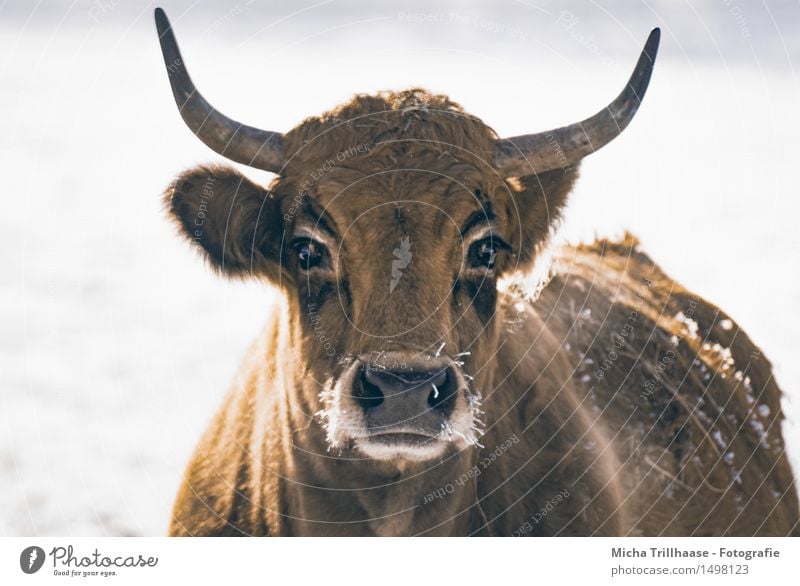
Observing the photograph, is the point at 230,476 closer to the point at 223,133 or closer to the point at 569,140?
the point at 223,133

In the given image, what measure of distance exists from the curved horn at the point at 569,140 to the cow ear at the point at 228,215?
1.30 metres

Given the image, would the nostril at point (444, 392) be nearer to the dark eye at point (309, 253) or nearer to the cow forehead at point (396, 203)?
the cow forehead at point (396, 203)

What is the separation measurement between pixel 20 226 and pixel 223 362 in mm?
4868

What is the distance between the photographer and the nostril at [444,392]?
5887 mm

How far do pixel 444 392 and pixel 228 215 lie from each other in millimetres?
1752

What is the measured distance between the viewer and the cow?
6234 mm

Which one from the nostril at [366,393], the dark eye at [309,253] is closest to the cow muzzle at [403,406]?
the nostril at [366,393]

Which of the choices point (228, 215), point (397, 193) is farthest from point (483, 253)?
point (228, 215)

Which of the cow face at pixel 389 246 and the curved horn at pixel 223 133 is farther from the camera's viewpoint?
the curved horn at pixel 223 133

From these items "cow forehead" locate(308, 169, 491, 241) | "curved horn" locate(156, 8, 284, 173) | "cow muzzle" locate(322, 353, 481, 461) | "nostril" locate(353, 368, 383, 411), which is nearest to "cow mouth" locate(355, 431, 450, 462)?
"cow muzzle" locate(322, 353, 481, 461)

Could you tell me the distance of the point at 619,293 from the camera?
8.80 m

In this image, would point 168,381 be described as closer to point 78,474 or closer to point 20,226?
point 78,474

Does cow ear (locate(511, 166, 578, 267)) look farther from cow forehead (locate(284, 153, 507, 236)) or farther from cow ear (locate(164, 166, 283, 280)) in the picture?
cow ear (locate(164, 166, 283, 280))
